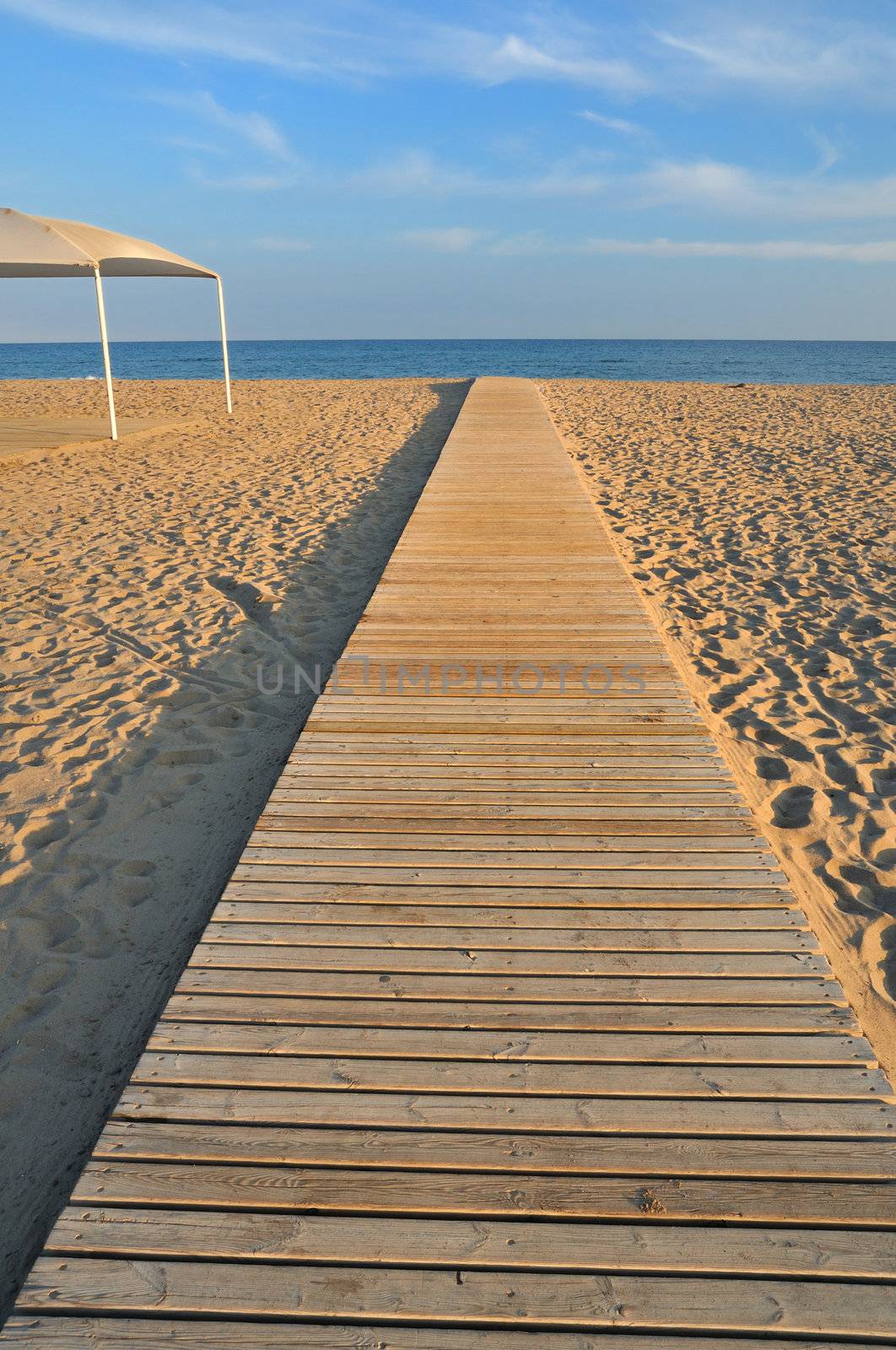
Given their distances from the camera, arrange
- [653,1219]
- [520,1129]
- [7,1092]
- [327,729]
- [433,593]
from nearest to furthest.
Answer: [653,1219] → [520,1129] → [7,1092] → [327,729] → [433,593]


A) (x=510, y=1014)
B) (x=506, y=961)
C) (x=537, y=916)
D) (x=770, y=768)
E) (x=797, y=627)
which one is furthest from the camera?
(x=797, y=627)

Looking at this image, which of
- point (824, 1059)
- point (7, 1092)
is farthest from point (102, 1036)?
point (824, 1059)

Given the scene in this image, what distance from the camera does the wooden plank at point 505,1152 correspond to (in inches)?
58.9

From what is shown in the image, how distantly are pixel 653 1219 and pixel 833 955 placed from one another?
3.96ft

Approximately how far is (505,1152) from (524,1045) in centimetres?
25

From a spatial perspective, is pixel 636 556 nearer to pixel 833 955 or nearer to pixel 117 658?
pixel 117 658

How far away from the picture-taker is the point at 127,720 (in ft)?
12.1

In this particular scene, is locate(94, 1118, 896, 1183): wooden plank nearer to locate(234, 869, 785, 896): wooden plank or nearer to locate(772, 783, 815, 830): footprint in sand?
locate(234, 869, 785, 896): wooden plank

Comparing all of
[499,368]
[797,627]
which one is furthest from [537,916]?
[499,368]

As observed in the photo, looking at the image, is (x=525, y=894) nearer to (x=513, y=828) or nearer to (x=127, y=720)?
(x=513, y=828)

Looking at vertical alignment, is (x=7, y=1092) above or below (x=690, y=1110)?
below

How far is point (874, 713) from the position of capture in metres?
3.72

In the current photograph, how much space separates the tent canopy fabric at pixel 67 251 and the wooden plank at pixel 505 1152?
1040 cm

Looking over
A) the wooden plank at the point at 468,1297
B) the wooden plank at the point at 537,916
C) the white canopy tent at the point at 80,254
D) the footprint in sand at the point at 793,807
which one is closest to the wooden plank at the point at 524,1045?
the wooden plank at the point at 537,916
